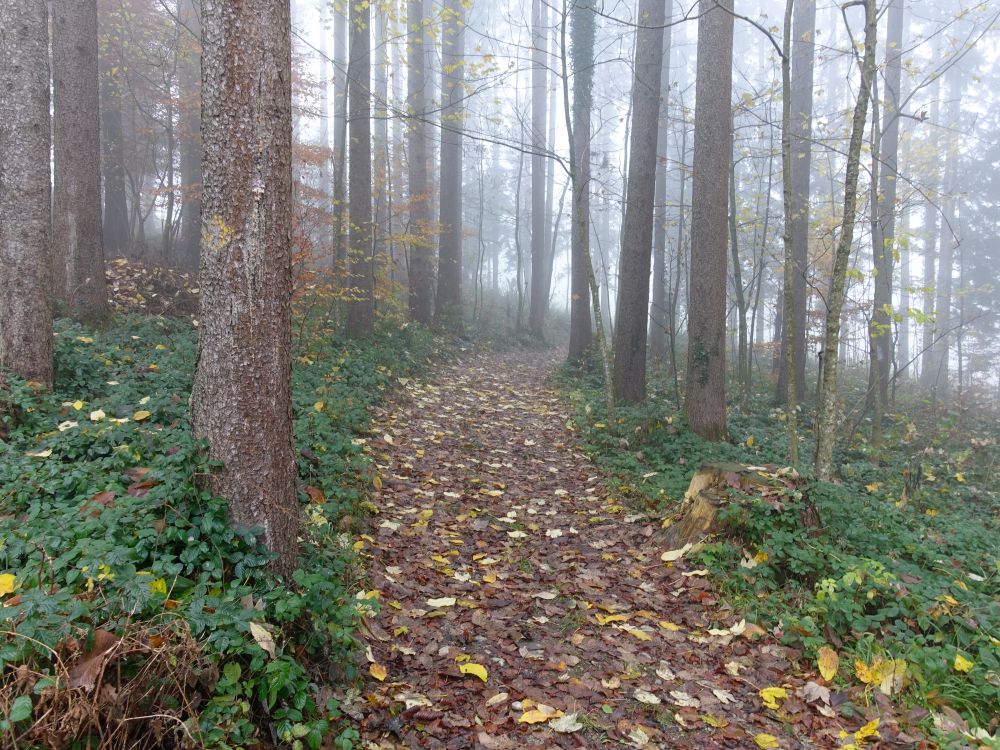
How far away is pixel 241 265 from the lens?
125 inches

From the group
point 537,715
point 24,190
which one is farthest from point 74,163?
point 537,715

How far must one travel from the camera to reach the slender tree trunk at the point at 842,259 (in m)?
5.34

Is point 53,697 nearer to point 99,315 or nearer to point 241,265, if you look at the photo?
point 241,265

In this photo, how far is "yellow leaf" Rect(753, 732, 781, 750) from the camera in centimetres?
303

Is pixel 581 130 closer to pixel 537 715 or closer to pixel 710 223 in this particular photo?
pixel 710 223

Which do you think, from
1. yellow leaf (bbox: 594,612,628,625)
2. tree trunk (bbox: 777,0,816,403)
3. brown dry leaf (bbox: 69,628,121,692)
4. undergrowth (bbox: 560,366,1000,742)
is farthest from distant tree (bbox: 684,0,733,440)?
brown dry leaf (bbox: 69,628,121,692)

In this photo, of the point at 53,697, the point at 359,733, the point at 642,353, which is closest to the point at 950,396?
the point at 642,353

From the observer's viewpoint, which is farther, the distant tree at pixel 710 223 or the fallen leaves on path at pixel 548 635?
the distant tree at pixel 710 223

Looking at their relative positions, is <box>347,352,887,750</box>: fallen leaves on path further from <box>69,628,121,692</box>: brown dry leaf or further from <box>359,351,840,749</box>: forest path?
<box>69,628,121,692</box>: brown dry leaf

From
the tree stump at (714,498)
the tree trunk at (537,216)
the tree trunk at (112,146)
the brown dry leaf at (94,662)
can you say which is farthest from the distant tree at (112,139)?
the brown dry leaf at (94,662)

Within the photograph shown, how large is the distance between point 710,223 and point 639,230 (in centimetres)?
216

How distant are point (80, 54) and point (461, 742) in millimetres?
9062

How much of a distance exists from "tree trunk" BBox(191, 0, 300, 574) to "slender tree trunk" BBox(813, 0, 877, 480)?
448cm

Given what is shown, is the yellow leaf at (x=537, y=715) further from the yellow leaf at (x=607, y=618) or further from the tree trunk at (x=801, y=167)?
the tree trunk at (x=801, y=167)
